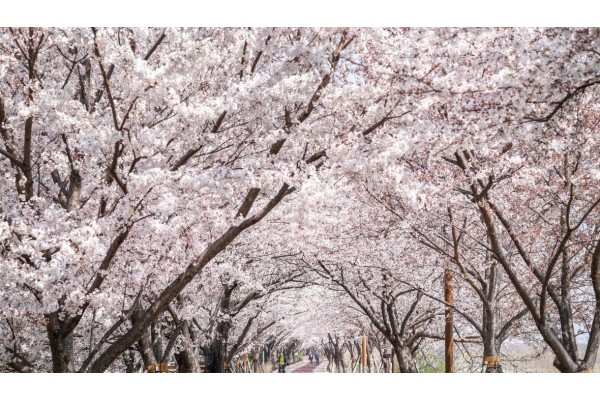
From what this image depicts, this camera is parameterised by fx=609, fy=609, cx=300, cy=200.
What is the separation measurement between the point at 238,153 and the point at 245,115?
1.60 ft

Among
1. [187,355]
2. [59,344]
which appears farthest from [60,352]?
[187,355]

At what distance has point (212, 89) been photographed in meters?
5.23

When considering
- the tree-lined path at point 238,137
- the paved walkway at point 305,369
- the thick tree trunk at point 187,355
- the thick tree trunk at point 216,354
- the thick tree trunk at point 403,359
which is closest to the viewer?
the tree-lined path at point 238,137

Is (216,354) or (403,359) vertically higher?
(216,354)

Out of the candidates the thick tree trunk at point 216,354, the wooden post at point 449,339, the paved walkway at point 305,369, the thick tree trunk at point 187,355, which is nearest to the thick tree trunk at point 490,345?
the wooden post at point 449,339

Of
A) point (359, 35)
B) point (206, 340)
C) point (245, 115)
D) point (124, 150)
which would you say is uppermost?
point (359, 35)

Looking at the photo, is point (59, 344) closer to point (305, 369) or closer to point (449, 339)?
point (449, 339)

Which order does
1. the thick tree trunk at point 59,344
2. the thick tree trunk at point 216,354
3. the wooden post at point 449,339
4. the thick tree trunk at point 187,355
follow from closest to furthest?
1. the thick tree trunk at point 59,344
2. the wooden post at point 449,339
3. the thick tree trunk at point 187,355
4. the thick tree trunk at point 216,354

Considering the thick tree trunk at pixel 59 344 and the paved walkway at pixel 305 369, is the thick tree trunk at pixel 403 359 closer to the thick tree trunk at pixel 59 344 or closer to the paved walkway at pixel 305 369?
the thick tree trunk at pixel 59 344

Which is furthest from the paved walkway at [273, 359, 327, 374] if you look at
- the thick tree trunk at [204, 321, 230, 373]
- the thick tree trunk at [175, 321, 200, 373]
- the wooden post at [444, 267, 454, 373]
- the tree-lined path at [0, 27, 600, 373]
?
the tree-lined path at [0, 27, 600, 373]

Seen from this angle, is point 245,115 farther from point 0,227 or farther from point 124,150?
point 0,227

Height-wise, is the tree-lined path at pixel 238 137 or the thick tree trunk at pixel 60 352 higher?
the tree-lined path at pixel 238 137

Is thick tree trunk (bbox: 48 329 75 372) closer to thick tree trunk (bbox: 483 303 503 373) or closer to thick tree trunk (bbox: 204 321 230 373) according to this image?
thick tree trunk (bbox: 483 303 503 373)
